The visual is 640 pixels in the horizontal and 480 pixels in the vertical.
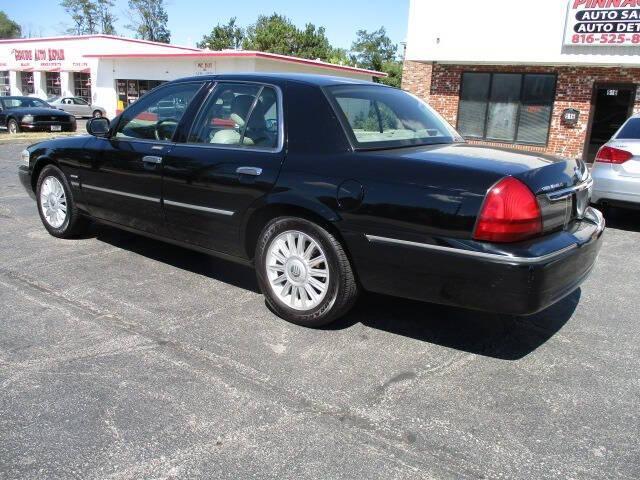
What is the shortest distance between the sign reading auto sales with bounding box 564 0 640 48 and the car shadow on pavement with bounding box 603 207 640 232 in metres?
7.23

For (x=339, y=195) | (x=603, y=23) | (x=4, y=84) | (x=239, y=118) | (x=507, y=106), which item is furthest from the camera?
(x=4, y=84)

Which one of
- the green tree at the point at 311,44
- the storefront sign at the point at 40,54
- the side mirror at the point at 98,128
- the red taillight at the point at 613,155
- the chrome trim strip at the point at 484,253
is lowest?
the chrome trim strip at the point at 484,253

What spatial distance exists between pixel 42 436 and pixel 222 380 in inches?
36.1

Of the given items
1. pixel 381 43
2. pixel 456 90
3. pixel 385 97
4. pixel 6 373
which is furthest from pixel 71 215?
pixel 381 43

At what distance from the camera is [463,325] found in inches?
160

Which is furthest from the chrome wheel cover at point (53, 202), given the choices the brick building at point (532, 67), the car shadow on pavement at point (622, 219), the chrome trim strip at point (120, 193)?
the brick building at point (532, 67)

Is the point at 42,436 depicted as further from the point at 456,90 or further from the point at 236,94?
the point at 456,90

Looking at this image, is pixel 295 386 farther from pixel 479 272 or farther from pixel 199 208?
pixel 199 208

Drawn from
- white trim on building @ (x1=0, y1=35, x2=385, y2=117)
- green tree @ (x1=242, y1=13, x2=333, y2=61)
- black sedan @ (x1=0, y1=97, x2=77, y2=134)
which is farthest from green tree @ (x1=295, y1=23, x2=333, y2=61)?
black sedan @ (x1=0, y1=97, x2=77, y2=134)

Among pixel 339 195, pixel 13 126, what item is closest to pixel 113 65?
pixel 13 126

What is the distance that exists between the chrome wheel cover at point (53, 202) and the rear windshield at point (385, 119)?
10.7ft

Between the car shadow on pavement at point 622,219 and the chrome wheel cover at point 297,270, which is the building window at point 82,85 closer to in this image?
the car shadow on pavement at point 622,219

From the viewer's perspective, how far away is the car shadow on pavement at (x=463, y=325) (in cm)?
375

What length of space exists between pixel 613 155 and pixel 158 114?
5376 mm
